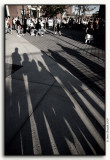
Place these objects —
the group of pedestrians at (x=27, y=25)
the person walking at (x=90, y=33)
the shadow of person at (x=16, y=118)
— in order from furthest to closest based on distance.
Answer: the group of pedestrians at (x=27, y=25), the person walking at (x=90, y=33), the shadow of person at (x=16, y=118)

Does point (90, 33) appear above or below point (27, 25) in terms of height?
below

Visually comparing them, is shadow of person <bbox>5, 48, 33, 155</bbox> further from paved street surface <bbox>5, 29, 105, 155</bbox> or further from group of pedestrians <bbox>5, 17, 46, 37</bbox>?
group of pedestrians <bbox>5, 17, 46, 37</bbox>

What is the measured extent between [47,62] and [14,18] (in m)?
7.95

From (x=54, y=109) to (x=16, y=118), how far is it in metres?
0.86

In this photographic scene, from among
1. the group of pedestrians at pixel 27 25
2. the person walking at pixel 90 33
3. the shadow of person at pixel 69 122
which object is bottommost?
the shadow of person at pixel 69 122

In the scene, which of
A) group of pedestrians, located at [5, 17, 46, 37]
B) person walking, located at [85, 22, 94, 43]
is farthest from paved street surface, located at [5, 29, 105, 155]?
group of pedestrians, located at [5, 17, 46, 37]

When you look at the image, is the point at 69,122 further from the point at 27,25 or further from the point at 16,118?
the point at 27,25

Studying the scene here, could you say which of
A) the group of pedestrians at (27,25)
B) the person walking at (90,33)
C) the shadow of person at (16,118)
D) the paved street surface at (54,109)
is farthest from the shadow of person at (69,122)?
the group of pedestrians at (27,25)

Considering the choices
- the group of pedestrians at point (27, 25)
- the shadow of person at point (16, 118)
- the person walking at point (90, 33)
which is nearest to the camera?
the shadow of person at point (16, 118)

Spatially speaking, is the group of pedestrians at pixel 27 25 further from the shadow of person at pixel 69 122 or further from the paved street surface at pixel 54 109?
the shadow of person at pixel 69 122

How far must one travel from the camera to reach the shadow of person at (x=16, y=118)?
8.89 ft

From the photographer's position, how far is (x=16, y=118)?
10.8 feet

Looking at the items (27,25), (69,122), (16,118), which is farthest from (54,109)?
(27,25)

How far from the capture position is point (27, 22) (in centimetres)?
1273
